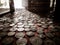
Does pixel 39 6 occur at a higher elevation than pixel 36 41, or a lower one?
higher

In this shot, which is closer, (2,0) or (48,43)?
(48,43)

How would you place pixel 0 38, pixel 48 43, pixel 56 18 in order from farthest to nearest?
pixel 56 18 → pixel 0 38 → pixel 48 43

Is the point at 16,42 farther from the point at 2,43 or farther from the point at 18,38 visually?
the point at 2,43

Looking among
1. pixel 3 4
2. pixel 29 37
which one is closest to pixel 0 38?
pixel 29 37

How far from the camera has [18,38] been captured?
2.23 metres

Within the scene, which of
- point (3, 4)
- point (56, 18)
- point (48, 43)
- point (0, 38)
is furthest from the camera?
point (3, 4)

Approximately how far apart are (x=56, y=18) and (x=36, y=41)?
2.27 meters

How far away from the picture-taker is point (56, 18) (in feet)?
12.6

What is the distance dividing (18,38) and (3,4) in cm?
617

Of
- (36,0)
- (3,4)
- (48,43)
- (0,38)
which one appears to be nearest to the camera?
(48,43)

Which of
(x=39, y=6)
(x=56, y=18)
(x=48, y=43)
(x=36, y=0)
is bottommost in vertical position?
(x=48, y=43)

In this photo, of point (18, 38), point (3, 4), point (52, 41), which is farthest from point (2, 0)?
point (52, 41)

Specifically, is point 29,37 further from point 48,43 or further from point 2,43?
point 2,43

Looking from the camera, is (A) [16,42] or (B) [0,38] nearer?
(A) [16,42]
